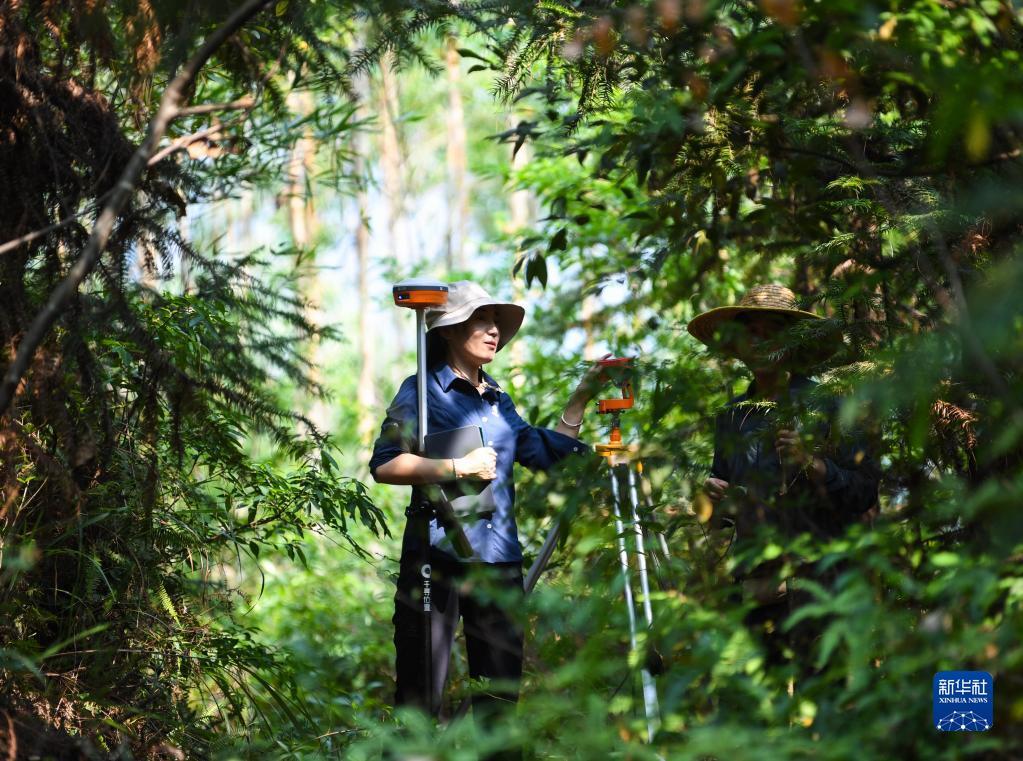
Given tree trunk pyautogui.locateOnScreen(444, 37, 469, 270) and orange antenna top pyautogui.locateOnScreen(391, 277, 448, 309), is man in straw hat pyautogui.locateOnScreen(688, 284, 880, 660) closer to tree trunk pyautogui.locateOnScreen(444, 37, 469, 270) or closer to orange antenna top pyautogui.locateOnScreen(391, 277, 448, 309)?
orange antenna top pyautogui.locateOnScreen(391, 277, 448, 309)

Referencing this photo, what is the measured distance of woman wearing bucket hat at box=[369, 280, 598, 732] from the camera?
315cm

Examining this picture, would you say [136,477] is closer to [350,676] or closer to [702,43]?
[702,43]

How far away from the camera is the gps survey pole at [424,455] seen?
122 inches

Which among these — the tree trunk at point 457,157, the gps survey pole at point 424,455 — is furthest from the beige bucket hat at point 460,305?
the tree trunk at point 457,157

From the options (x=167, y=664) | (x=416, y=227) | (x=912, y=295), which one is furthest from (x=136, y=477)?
(x=416, y=227)

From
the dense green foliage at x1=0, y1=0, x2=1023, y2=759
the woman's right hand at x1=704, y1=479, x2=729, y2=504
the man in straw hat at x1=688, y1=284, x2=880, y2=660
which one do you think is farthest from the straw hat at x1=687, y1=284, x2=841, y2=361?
the woman's right hand at x1=704, y1=479, x2=729, y2=504

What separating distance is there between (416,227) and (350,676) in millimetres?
14894

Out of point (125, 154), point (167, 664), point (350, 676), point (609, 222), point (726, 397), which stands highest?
point (609, 222)

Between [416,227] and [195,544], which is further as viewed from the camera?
[416,227]

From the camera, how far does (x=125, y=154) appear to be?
2.64m

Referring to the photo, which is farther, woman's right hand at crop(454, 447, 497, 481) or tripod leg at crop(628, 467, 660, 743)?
woman's right hand at crop(454, 447, 497, 481)

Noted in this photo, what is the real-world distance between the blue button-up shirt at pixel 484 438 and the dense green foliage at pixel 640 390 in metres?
0.21

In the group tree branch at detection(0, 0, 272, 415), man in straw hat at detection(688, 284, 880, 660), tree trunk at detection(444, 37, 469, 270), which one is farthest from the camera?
tree trunk at detection(444, 37, 469, 270)

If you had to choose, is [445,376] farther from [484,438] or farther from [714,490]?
[714,490]
